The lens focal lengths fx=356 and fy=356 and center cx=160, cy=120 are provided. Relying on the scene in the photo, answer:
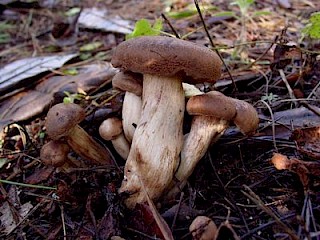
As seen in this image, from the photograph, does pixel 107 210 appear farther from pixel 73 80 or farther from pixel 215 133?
pixel 73 80

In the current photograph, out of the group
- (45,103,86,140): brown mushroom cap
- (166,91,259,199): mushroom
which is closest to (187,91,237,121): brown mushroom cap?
(166,91,259,199): mushroom

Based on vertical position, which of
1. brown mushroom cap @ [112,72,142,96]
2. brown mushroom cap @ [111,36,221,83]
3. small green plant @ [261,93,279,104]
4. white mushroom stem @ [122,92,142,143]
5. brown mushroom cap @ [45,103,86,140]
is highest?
brown mushroom cap @ [111,36,221,83]

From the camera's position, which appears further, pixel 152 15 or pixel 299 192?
A: pixel 152 15

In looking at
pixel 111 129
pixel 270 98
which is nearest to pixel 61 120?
pixel 111 129

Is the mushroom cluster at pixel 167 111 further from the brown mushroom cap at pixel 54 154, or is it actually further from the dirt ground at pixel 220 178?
the brown mushroom cap at pixel 54 154

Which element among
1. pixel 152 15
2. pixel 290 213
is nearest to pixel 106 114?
pixel 290 213

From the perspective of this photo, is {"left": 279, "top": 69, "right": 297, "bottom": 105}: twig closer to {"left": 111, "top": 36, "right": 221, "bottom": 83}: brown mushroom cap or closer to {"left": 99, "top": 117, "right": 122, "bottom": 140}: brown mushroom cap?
{"left": 111, "top": 36, "right": 221, "bottom": 83}: brown mushroom cap

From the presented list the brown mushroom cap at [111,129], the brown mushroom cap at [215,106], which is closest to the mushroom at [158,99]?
the brown mushroom cap at [215,106]
